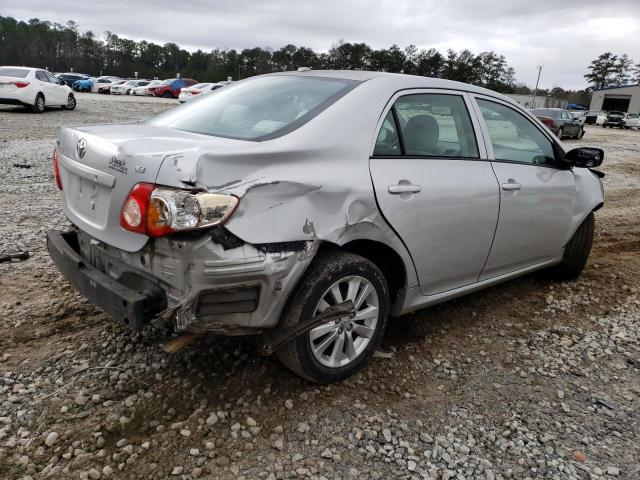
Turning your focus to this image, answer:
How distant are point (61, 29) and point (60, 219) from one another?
119 m

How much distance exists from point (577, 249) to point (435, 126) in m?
2.05

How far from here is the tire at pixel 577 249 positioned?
4.52 meters

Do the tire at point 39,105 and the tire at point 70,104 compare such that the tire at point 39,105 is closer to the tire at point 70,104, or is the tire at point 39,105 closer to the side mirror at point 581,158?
the tire at point 70,104

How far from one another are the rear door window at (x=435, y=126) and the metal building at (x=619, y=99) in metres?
82.2

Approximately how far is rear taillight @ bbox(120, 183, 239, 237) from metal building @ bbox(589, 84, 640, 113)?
84.0 meters

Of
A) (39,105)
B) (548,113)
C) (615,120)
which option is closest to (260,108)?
(39,105)

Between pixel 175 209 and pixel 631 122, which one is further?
pixel 631 122

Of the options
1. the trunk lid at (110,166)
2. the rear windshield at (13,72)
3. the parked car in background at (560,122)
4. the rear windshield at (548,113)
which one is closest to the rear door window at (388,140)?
the trunk lid at (110,166)

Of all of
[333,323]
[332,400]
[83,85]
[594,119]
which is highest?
[333,323]

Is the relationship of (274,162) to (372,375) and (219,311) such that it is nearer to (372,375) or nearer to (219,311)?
(219,311)

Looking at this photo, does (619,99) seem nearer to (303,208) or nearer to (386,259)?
(386,259)

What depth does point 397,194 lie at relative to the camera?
291cm

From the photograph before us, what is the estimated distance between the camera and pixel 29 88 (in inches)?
667

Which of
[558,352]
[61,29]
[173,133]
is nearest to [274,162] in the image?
[173,133]
